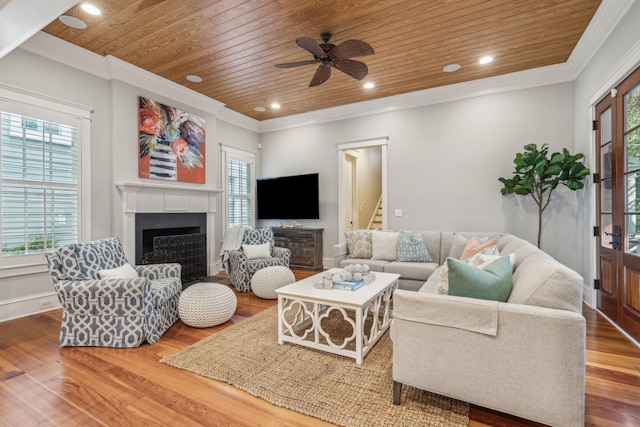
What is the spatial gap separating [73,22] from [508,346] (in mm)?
4497

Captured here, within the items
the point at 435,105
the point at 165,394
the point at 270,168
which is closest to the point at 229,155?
the point at 270,168

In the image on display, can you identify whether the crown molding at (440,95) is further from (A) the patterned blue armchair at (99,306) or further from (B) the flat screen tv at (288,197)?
(A) the patterned blue armchair at (99,306)

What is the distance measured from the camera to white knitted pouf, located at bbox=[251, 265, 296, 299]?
379 centimetres

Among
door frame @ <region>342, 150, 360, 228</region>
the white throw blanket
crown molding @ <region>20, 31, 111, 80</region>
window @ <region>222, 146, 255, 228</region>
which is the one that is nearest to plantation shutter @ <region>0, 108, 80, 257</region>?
crown molding @ <region>20, 31, 111, 80</region>

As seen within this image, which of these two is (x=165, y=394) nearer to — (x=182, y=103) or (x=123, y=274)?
(x=123, y=274)

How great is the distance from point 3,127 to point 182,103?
2.19 m

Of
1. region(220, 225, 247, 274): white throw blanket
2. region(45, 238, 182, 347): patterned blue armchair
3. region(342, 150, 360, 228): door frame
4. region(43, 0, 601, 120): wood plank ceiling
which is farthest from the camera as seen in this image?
region(342, 150, 360, 228): door frame

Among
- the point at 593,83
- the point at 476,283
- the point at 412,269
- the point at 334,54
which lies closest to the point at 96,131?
the point at 334,54

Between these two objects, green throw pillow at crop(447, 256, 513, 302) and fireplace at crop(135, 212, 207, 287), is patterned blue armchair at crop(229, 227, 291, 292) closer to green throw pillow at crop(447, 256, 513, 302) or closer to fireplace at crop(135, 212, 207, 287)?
fireplace at crop(135, 212, 207, 287)

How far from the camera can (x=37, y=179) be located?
3.33m

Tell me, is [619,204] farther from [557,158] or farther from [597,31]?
Answer: [597,31]

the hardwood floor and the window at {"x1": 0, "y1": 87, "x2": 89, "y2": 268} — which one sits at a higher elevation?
the window at {"x1": 0, "y1": 87, "x2": 89, "y2": 268}

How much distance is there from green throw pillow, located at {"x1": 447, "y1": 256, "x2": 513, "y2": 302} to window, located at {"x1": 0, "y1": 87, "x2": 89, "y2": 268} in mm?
4197

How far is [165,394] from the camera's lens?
6.24 ft
